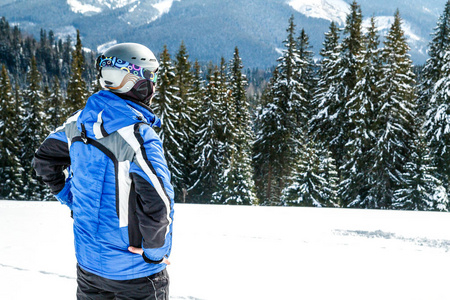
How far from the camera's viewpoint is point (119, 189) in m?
2.02

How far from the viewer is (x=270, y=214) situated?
28.7 ft

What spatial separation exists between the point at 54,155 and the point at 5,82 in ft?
129

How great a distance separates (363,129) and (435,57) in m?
10.4

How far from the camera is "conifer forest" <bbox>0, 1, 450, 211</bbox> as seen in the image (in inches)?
862

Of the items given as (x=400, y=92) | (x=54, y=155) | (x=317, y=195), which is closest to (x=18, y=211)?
(x=54, y=155)

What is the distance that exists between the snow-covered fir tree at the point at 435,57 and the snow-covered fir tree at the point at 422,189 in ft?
25.8

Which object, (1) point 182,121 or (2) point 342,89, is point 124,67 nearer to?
(2) point 342,89

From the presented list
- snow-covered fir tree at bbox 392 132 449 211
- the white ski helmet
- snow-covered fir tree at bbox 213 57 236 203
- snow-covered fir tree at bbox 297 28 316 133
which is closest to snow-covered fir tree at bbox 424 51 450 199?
snow-covered fir tree at bbox 392 132 449 211

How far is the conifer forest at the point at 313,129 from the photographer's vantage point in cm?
2189

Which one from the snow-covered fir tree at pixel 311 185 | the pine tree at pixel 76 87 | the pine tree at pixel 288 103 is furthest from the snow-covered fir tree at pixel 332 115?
the pine tree at pixel 76 87

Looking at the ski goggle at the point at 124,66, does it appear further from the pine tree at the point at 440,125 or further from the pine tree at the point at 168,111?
the pine tree at the point at 168,111

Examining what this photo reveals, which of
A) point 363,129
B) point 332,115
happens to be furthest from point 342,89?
point 363,129

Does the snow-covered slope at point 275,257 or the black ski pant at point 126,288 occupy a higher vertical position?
the black ski pant at point 126,288

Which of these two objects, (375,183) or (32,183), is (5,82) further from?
(375,183)
